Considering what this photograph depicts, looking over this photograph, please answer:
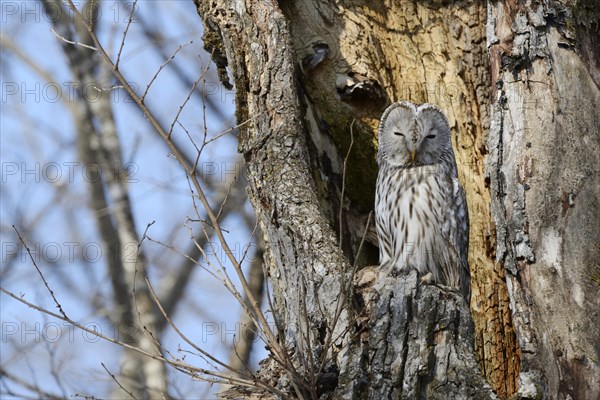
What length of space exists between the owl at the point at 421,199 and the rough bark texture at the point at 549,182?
1.95 feet

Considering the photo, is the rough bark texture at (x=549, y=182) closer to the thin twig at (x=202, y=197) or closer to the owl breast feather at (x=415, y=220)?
the owl breast feather at (x=415, y=220)

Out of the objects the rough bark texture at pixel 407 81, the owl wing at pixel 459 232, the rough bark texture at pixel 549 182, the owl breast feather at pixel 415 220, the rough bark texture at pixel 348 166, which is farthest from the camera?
the rough bark texture at pixel 407 81

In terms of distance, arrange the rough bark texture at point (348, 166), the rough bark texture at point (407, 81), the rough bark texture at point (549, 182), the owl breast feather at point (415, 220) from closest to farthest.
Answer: the rough bark texture at point (348, 166)
the rough bark texture at point (549, 182)
the owl breast feather at point (415, 220)
the rough bark texture at point (407, 81)

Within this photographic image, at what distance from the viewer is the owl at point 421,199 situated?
550 cm

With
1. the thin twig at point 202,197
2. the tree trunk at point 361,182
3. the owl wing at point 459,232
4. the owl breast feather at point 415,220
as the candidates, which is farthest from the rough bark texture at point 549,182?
the thin twig at point 202,197

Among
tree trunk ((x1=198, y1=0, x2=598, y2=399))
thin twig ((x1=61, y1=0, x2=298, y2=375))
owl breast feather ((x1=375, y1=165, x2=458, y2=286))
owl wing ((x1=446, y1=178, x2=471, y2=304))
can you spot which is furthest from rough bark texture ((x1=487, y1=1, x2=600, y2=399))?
thin twig ((x1=61, y1=0, x2=298, y2=375))

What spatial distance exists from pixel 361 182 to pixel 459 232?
102 centimetres

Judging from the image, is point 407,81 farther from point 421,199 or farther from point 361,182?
A: point 421,199

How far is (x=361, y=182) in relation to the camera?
6.29 m

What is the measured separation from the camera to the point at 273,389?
3.71m

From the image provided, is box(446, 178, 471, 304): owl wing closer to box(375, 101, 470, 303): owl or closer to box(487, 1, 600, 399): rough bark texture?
box(375, 101, 470, 303): owl

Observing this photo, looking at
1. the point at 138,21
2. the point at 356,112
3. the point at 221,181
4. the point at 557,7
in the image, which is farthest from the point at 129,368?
the point at 557,7

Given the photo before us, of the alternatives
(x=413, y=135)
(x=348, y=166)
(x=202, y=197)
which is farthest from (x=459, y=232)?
(x=202, y=197)

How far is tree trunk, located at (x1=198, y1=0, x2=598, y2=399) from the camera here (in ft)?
13.2
